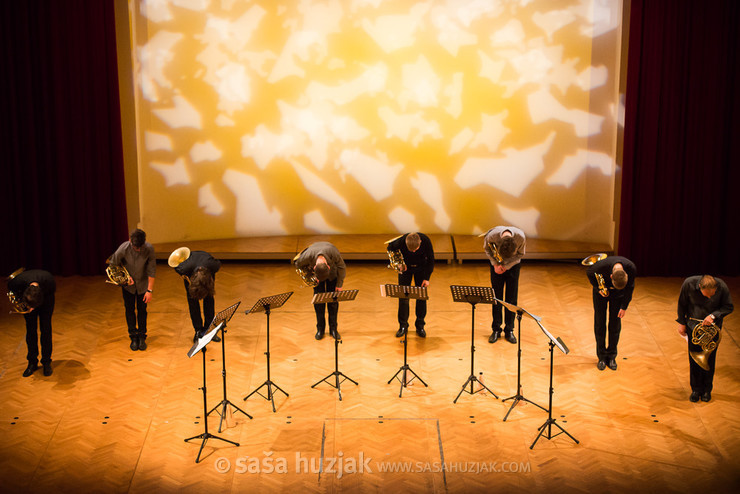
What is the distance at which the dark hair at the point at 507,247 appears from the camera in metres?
7.54

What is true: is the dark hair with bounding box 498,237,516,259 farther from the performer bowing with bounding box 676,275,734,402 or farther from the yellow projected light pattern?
the yellow projected light pattern

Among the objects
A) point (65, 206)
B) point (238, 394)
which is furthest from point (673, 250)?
point (65, 206)

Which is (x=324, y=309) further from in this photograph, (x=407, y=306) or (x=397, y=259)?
(x=397, y=259)

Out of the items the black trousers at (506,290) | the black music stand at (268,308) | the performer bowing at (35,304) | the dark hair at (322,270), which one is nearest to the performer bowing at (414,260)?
the black trousers at (506,290)

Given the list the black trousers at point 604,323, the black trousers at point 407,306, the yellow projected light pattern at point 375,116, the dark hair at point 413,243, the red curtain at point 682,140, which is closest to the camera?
the black trousers at point 604,323

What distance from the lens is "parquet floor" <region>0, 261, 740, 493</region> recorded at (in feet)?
19.7

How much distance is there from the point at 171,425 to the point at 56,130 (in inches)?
173

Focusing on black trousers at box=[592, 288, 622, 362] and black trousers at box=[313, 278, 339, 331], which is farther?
black trousers at box=[313, 278, 339, 331]

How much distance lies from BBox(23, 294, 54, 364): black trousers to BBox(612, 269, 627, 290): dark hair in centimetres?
469

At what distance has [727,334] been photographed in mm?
8211

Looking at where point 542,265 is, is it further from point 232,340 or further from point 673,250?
point 232,340

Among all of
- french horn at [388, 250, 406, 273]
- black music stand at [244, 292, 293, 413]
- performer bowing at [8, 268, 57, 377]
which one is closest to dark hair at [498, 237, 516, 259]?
french horn at [388, 250, 406, 273]

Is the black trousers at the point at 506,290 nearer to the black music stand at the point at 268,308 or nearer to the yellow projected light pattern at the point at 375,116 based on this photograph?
the black music stand at the point at 268,308

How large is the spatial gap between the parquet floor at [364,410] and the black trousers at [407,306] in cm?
19
